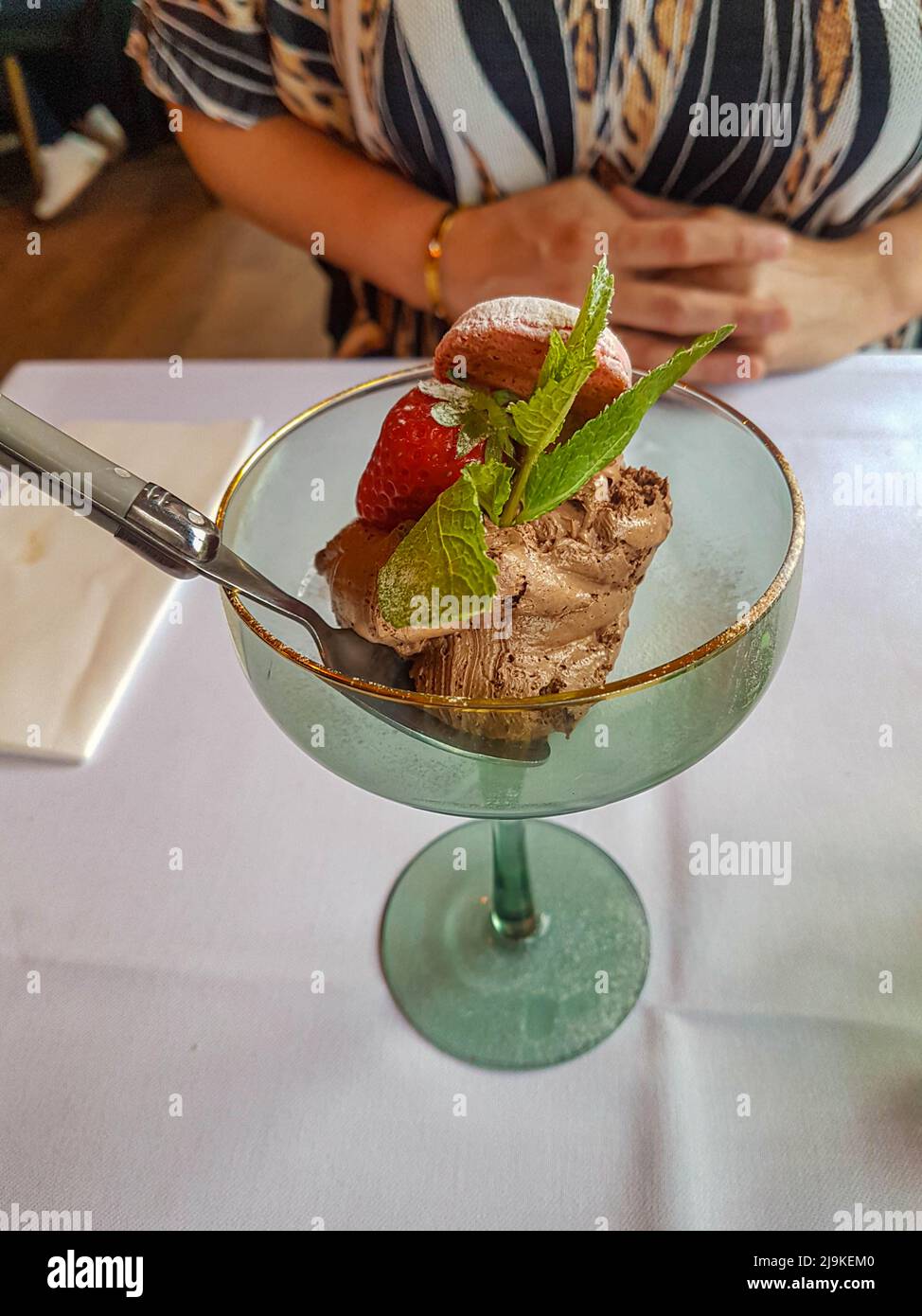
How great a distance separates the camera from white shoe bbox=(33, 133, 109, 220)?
1897 mm

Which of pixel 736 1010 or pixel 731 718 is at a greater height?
pixel 731 718

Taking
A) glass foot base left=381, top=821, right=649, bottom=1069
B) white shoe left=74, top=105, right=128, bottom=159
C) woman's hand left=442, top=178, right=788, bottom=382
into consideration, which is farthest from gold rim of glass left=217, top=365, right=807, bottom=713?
white shoe left=74, top=105, right=128, bottom=159

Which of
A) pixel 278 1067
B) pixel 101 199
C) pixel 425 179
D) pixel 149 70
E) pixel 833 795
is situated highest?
pixel 101 199

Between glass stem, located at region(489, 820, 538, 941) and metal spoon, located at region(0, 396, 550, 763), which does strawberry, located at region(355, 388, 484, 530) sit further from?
glass stem, located at region(489, 820, 538, 941)

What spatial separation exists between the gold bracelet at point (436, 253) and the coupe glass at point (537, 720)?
16.9 inches

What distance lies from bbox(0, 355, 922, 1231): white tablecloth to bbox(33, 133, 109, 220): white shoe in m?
1.64

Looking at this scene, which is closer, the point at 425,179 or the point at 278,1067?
the point at 278,1067

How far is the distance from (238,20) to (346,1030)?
90 cm

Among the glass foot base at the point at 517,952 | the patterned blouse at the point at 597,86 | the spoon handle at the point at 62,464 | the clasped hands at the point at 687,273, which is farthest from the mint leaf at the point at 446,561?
the patterned blouse at the point at 597,86

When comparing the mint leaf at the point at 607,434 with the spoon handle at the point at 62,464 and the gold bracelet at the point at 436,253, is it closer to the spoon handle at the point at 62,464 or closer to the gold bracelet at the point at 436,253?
the spoon handle at the point at 62,464

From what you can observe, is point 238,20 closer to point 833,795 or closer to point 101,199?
point 833,795

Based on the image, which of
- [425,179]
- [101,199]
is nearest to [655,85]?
[425,179]

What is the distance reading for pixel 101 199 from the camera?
2061 mm

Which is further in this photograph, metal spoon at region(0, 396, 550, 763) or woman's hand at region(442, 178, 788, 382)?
woman's hand at region(442, 178, 788, 382)
